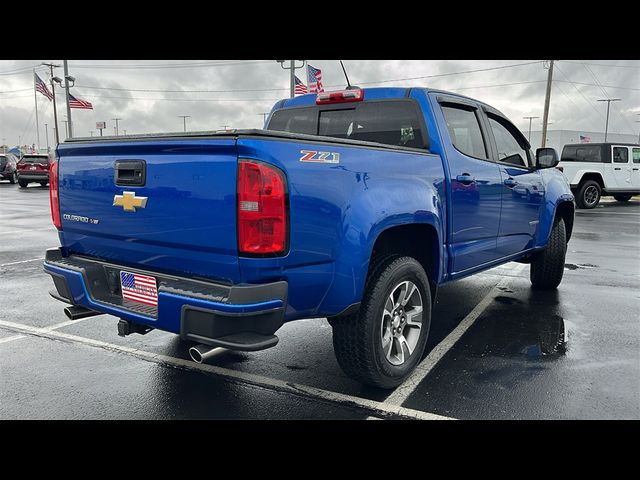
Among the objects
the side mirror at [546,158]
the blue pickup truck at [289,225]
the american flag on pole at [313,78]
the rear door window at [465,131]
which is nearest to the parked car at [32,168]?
the american flag on pole at [313,78]

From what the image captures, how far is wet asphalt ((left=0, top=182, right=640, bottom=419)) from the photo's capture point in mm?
3141

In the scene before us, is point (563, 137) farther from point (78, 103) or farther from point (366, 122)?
point (366, 122)

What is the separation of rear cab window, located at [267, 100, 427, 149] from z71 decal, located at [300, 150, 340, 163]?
1271 millimetres

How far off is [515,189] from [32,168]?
26462mm

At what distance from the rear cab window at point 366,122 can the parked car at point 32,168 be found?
24.9 metres

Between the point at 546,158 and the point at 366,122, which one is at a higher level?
the point at 366,122

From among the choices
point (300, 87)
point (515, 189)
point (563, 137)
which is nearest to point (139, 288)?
point (515, 189)

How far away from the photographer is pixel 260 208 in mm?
2453

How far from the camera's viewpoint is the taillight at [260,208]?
244cm

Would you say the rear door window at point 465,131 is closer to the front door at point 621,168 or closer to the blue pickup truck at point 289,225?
the blue pickup truck at point 289,225

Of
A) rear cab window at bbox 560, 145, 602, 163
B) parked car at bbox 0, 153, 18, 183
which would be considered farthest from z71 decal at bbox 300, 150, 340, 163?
parked car at bbox 0, 153, 18, 183
